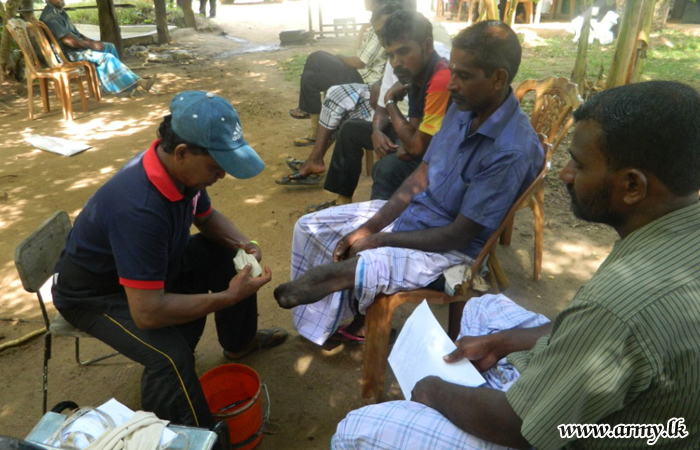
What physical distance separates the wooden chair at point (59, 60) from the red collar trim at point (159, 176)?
6641 millimetres

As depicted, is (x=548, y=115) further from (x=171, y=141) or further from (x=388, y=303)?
(x=171, y=141)

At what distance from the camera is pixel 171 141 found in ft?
6.50

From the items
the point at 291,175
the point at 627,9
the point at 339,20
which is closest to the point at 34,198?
the point at 291,175

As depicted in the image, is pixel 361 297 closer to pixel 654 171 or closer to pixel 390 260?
pixel 390 260

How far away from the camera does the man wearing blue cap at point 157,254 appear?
1.94 meters

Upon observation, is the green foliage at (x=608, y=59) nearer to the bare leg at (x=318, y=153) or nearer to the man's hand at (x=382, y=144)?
the bare leg at (x=318, y=153)

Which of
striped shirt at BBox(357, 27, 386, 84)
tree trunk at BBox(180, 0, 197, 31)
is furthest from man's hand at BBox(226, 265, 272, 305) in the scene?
tree trunk at BBox(180, 0, 197, 31)

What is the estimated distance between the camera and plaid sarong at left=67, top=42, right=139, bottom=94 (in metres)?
7.94

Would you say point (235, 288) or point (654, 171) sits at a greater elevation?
point (654, 171)

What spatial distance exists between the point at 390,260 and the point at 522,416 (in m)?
1.19

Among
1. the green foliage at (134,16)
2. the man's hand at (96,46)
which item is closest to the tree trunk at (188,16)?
the green foliage at (134,16)

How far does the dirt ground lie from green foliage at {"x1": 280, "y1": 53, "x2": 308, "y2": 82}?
1.12 ft

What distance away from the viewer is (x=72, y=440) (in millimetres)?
1500

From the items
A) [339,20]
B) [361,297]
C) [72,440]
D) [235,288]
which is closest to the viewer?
[72,440]
